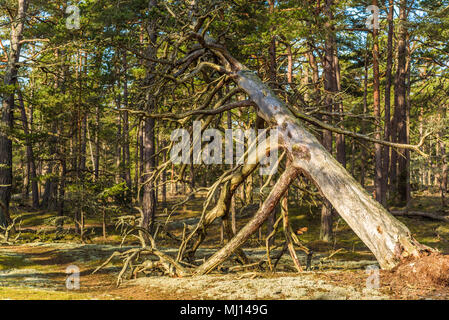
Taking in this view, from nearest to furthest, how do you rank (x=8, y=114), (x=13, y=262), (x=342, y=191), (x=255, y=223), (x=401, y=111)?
(x=342, y=191)
(x=255, y=223)
(x=13, y=262)
(x=8, y=114)
(x=401, y=111)

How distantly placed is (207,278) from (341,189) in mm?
2467

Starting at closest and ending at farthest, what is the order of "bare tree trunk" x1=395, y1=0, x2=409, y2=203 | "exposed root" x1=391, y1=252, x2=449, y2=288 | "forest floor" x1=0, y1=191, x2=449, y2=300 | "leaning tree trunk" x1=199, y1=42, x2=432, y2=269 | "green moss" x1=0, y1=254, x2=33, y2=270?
"exposed root" x1=391, y1=252, x2=449, y2=288 < "forest floor" x1=0, y1=191, x2=449, y2=300 < "leaning tree trunk" x1=199, y1=42, x2=432, y2=269 < "green moss" x1=0, y1=254, x2=33, y2=270 < "bare tree trunk" x1=395, y1=0, x2=409, y2=203

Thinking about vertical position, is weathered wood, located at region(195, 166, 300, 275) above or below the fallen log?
A: above

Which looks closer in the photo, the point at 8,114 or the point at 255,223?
the point at 255,223

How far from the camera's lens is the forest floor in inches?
168

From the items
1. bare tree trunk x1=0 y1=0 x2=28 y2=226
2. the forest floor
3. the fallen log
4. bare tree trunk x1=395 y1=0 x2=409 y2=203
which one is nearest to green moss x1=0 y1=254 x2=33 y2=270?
the forest floor

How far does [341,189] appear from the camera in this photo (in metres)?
5.41

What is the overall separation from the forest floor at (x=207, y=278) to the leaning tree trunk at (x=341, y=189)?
42 centimetres

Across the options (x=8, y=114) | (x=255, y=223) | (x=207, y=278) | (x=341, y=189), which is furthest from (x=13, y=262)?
(x=341, y=189)

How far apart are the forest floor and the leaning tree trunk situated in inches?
16.3

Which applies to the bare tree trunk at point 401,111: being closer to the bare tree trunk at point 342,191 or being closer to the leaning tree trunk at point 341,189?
the leaning tree trunk at point 341,189

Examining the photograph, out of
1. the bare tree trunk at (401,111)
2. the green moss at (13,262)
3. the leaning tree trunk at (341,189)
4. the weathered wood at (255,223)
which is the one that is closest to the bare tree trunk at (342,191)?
the leaning tree trunk at (341,189)

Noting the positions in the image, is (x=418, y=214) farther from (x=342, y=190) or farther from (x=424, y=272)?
(x=424, y=272)

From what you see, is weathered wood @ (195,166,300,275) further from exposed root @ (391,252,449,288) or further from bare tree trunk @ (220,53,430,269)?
exposed root @ (391,252,449,288)
